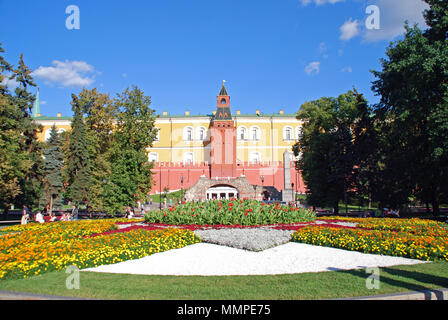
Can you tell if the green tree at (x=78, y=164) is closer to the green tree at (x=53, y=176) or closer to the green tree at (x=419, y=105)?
the green tree at (x=53, y=176)

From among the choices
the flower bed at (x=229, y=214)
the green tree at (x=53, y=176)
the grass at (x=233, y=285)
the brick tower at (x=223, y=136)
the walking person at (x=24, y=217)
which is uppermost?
the brick tower at (x=223, y=136)

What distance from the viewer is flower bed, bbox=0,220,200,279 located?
7371mm

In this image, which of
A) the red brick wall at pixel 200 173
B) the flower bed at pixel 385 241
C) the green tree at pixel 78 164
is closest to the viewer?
the flower bed at pixel 385 241

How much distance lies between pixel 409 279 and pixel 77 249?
8203 millimetres

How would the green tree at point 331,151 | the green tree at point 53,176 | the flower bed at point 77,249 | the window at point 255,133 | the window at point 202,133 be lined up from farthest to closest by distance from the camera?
the window at point 255,133
the window at point 202,133
the green tree at point 53,176
the green tree at point 331,151
the flower bed at point 77,249

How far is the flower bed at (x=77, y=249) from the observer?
7371mm

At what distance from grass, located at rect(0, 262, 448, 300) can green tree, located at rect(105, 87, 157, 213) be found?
50.8ft

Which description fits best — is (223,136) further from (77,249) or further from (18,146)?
(77,249)

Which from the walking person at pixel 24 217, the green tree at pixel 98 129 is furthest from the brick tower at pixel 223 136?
the walking person at pixel 24 217

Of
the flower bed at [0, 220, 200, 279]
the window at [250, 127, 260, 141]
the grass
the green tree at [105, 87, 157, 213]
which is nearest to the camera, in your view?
the grass

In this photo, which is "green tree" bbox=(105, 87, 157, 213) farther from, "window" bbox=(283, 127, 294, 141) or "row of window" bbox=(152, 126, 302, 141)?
"window" bbox=(283, 127, 294, 141)

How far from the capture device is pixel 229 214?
14453mm

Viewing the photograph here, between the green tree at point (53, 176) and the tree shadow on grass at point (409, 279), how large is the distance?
84.1 ft

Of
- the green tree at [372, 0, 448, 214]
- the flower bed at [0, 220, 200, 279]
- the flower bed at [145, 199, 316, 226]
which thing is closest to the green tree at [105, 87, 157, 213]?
the flower bed at [145, 199, 316, 226]
